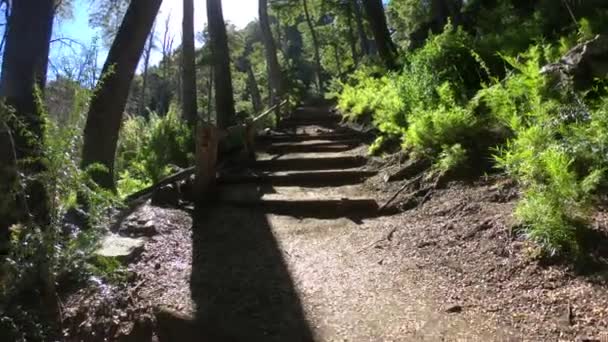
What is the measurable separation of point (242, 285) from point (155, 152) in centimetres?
765

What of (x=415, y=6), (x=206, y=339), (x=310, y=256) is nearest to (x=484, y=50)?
(x=310, y=256)

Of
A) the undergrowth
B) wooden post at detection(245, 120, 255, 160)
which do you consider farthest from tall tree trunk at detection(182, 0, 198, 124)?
the undergrowth

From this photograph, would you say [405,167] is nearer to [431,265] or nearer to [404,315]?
[431,265]

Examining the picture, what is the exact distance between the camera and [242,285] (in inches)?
168

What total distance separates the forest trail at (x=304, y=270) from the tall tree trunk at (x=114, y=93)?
144 cm

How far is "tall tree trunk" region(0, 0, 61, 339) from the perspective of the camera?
3104 mm

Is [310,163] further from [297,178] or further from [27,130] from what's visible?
[27,130]

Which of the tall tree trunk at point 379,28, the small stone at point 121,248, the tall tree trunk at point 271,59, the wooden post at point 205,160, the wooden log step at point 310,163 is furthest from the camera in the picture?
the tall tree trunk at point 271,59

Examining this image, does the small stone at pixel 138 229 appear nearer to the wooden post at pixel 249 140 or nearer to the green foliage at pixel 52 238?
the green foliage at pixel 52 238

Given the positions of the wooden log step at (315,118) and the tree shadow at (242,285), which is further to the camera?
the wooden log step at (315,118)

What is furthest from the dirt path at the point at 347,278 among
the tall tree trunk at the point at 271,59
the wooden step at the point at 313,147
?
the tall tree trunk at the point at 271,59

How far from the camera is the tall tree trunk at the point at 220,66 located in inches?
508

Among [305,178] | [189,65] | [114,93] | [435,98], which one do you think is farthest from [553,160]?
[189,65]

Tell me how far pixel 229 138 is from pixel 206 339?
20.4 feet
